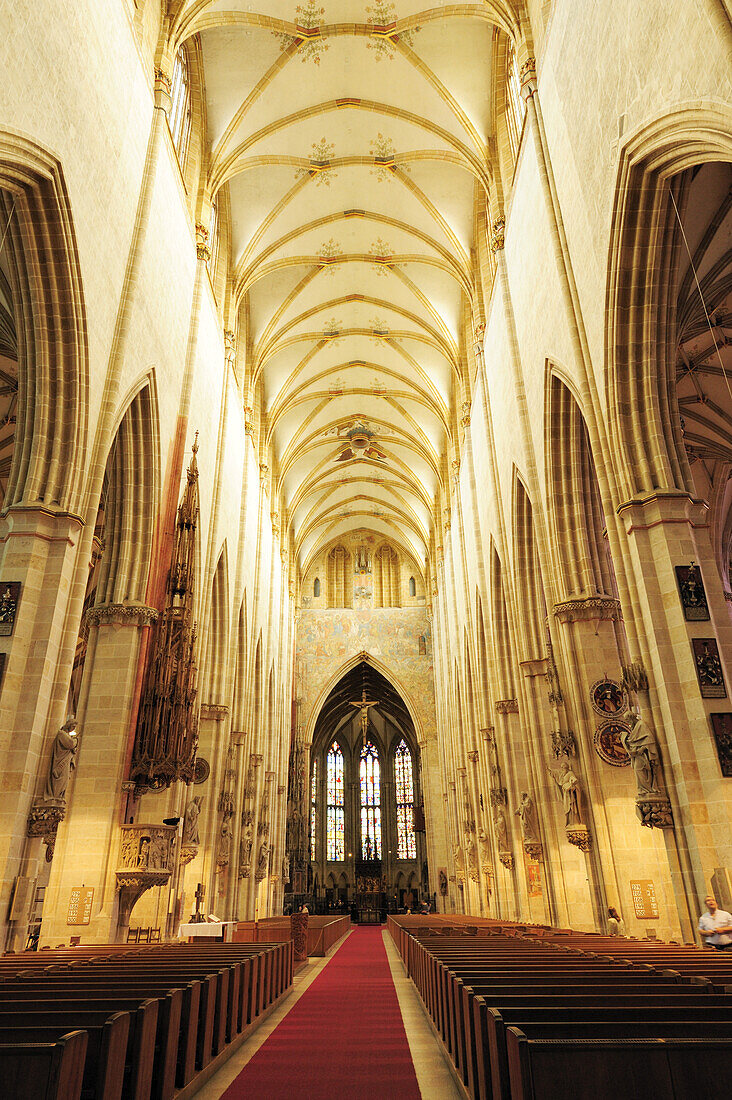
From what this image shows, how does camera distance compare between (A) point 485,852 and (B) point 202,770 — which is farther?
(A) point 485,852

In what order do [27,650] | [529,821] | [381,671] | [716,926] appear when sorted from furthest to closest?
[381,671] < [529,821] < [27,650] < [716,926]

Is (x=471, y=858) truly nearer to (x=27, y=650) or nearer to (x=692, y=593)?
(x=692, y=593)

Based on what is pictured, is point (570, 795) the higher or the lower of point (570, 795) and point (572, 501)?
the lower

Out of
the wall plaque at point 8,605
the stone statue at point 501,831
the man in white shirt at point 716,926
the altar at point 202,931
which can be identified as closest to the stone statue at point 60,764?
the wall plaque at point 8,605

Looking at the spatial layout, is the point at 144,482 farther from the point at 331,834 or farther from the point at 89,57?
the point at 331,834

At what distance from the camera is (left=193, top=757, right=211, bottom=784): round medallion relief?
1664 cm

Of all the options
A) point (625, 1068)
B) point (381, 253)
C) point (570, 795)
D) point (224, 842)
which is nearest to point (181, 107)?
point (381, 253)

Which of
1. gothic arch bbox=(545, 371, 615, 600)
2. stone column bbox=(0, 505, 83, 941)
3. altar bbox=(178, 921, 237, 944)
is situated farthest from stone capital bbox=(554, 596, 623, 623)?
stone column bbox=(0, 505, 83, 941)

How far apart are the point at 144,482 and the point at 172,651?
9.69 feet

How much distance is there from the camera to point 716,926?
6.79 meters

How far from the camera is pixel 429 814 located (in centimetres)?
3400

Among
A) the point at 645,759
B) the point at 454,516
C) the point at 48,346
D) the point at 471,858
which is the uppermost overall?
the point at 454,516

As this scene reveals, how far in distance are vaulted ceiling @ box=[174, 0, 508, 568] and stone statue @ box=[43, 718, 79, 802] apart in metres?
12.6

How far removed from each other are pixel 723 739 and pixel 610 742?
11.9ft
